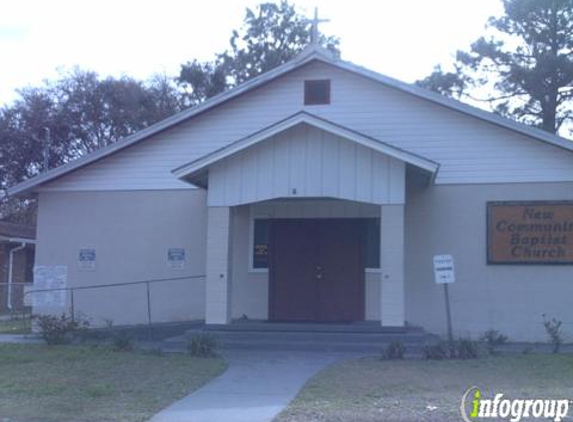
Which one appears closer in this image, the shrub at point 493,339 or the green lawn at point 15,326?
the shrub at point 493,339

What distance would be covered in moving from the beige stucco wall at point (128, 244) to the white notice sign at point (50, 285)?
5.7 inches

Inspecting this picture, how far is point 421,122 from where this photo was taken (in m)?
19.5

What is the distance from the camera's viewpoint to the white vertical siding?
17188mm

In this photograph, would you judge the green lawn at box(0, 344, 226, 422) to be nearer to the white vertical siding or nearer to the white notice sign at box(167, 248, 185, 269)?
the white vertical siding

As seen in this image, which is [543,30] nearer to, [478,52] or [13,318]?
[478,52]

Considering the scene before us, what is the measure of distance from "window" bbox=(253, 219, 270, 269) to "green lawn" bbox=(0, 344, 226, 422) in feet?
15.9

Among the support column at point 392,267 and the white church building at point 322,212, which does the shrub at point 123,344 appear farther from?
the support column at point 392,267

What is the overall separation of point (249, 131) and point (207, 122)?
1.07 meters

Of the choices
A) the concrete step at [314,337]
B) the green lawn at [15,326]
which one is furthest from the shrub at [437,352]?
the green lawn at [15,326]

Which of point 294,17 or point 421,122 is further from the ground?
point 294,17

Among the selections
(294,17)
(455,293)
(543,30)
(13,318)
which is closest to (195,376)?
(455,293)

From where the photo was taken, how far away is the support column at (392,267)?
1697cm

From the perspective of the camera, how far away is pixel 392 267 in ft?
56.1

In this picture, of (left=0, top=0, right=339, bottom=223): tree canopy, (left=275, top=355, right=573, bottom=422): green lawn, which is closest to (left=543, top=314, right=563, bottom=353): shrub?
(left=275, top=355, right=573, bottom=422): green lawn
